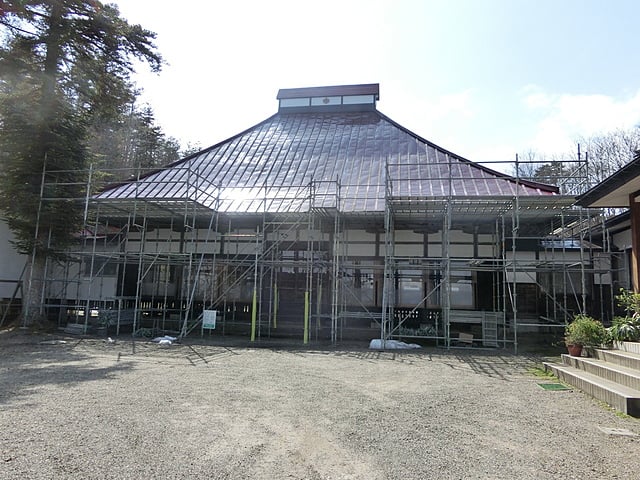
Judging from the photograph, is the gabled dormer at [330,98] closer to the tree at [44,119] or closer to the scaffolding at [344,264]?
the scaffolding at [344,264]

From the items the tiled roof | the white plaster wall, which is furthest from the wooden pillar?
the white plaster wall

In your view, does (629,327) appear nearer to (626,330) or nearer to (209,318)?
(626,330)

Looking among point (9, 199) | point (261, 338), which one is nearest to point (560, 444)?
point (261, 338)

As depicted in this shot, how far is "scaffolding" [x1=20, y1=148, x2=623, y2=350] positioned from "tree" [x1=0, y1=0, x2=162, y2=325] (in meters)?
0.39

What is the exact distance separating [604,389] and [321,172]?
1026cm

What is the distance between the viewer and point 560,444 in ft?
12.8

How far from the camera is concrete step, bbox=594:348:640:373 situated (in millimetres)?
5859

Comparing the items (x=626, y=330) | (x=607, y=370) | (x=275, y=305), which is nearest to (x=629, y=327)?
(x=626, y=330)

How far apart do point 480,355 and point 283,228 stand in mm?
6585

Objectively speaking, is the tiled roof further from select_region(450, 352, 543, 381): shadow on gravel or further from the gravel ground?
the gravel ground

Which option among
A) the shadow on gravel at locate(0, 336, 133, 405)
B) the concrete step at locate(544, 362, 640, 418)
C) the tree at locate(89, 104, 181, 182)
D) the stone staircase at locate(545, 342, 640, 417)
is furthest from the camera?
the tree at locate(89, 104, 181, 182)

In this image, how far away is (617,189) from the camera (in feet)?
24.8

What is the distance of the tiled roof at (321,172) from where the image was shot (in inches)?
458

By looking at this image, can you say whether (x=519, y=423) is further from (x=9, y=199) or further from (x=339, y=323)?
(x=9, y=199)
